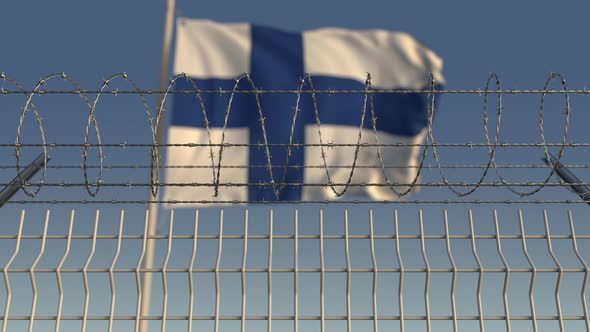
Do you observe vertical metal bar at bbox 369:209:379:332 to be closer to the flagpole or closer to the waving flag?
the flagpole

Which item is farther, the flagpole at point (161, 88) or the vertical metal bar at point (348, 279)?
the flagpole at point (161, 88)

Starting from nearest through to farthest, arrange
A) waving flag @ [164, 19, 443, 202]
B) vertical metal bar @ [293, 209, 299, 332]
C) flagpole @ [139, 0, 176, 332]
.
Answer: vertical metal bar @ [293, 209, 299, 332] → flagpole @ [139, 0, 176, 332] → waving flag @ [164, 19, 443, 202]

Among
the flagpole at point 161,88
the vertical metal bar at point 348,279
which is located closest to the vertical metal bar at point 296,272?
the vertical metal bar at point 348,279

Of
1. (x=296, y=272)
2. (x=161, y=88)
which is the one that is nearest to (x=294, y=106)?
(x=161, y=88)

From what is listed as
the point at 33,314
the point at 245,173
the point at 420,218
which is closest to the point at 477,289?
the point at 420,218

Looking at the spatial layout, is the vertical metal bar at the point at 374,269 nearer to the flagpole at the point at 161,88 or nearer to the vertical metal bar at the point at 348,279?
the vertical metal bar at the point at 348,279

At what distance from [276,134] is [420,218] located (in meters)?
6.34

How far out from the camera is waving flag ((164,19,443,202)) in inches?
451

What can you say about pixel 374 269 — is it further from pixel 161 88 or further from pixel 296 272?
pixel 161 88

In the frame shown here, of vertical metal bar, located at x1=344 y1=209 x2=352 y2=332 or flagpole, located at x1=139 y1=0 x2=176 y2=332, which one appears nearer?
vertical metal bar, located at x1=344 y1=209 x2=352 y2=332

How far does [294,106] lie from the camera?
41.4 feet

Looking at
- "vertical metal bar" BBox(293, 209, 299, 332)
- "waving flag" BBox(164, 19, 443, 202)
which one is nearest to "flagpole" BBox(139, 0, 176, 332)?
"waving flag" BBox(164, 19, 443, 202)

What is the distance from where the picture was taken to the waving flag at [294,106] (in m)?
11.5

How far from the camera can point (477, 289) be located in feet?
18.9
